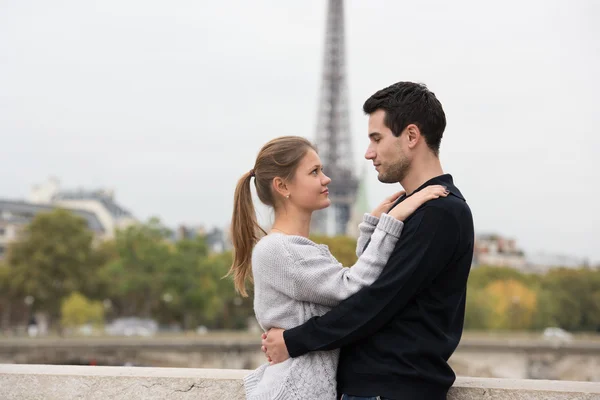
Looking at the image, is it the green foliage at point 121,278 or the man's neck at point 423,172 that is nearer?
the man's neck at point 423,172

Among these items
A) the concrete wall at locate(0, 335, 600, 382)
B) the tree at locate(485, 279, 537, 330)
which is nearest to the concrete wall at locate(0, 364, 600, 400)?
the concrete wall at locate(0, 335, 600, 382)

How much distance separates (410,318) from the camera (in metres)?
3.32

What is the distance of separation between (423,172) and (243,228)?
2.57ft

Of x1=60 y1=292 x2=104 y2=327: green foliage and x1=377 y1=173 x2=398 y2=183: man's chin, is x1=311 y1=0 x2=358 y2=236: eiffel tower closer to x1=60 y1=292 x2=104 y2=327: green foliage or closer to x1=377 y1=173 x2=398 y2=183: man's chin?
x1=60 y1=292 x2=104 y2=327: green foliage

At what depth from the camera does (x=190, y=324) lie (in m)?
51.1

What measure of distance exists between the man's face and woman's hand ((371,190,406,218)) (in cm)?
27

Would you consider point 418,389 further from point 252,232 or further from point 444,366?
point 252,232

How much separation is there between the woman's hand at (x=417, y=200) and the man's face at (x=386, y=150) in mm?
161

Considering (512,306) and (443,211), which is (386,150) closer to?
(443,211)

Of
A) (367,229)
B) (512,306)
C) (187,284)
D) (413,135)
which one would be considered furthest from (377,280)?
(512,306)

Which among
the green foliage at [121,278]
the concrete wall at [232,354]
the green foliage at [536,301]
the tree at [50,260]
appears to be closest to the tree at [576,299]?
the green foliage at [536,301]

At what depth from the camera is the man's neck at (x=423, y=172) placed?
3.54 m

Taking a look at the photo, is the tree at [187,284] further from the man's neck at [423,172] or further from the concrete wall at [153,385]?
the man's neck at [423,172]

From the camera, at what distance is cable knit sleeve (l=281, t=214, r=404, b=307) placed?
334 centimetres
